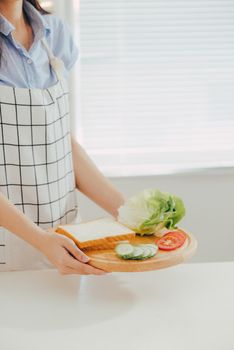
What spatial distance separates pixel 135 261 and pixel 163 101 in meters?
1.52

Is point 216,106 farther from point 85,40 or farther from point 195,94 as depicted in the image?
point 85,40

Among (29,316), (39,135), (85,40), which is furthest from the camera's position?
(85,40)

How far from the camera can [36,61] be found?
1.74m

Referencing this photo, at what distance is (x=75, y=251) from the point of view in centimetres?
137

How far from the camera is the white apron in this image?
167 cm

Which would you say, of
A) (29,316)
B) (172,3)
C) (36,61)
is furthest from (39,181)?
(172,3)

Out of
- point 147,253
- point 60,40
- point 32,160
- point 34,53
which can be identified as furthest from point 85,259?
point 60,40

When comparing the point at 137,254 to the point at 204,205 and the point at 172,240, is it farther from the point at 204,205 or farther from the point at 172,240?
the point at 204,205

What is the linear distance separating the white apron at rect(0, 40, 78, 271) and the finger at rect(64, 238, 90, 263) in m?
0.33

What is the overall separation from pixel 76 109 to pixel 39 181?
3.58 feet

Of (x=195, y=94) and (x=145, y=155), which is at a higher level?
(x=195, y=94)

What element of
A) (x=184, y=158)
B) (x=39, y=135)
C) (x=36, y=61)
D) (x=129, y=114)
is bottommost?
(x=184, y=158)

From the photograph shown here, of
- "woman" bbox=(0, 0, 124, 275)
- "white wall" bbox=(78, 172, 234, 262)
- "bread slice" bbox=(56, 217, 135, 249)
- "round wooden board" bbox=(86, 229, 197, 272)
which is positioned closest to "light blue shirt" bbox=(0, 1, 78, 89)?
"woman" bbox=(0, 0, 124, 275)

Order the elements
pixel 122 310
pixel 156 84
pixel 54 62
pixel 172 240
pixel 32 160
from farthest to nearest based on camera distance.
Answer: pixel 156 84 < pixel 54 62 < pixel 32 160 < pixel 172 240 < pixel 122 310
